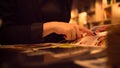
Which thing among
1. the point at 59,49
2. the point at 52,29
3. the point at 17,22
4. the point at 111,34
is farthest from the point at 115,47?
the point at 17,22

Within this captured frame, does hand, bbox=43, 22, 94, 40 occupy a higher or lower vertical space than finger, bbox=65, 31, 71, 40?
higher

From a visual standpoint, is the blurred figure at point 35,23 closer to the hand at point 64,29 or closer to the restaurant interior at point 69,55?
the hand at point 64,29

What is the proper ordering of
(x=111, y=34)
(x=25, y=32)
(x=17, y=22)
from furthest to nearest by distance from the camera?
(x=17, y=22), (x=25, y=32), (x=111, y=34)

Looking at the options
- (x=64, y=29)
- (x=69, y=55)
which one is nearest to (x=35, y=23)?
(x=64, y=29)

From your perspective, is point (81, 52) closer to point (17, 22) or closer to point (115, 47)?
point (115, 47)

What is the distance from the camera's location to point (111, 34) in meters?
0.39

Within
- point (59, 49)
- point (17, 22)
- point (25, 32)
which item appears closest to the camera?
point (59, 49)

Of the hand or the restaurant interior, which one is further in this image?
the hand

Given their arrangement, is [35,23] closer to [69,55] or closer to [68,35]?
[68,35]

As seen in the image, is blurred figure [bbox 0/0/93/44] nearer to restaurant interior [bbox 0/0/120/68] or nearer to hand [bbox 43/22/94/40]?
hand [bbox 43/22/94/40]

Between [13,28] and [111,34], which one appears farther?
[13,28]

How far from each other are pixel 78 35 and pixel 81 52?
34 centimetres

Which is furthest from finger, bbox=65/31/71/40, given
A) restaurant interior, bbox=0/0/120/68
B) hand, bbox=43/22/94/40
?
restaurant interior, bbox=0/0/120/68

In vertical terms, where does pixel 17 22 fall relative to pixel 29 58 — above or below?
above
